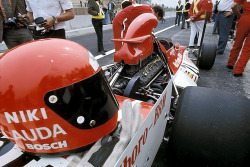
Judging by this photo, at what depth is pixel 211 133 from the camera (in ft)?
3.65

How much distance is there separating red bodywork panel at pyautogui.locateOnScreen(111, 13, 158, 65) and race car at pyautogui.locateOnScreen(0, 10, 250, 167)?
2.34 feet

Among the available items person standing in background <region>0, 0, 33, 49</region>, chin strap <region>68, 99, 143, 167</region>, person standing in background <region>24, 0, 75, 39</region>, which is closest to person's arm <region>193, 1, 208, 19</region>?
person standing in background <region>24, 0, 75, 39</region>

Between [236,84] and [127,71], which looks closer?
[127,71]

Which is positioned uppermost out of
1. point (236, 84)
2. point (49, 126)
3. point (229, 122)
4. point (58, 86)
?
point (58, 86)

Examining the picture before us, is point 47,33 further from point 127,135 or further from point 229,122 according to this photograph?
point 229,122

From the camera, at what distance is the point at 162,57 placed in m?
2.24

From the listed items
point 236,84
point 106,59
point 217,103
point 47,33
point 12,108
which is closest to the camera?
point 12,108

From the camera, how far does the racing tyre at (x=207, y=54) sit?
11.3 ft

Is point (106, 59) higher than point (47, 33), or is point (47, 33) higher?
point (47, 33)

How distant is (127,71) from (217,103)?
3.25 feet

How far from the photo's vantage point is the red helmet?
0.71m

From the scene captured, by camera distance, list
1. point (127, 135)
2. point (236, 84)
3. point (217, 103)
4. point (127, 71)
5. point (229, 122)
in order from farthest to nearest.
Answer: point (236, 84)
point (127, 71)
point (217, 103)
point (229, 122)
point (127, 135)

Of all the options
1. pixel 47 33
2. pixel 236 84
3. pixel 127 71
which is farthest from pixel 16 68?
pixel 236 84

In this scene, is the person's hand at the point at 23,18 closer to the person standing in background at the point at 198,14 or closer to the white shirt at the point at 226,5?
the person standing in background at the point at 198,14
